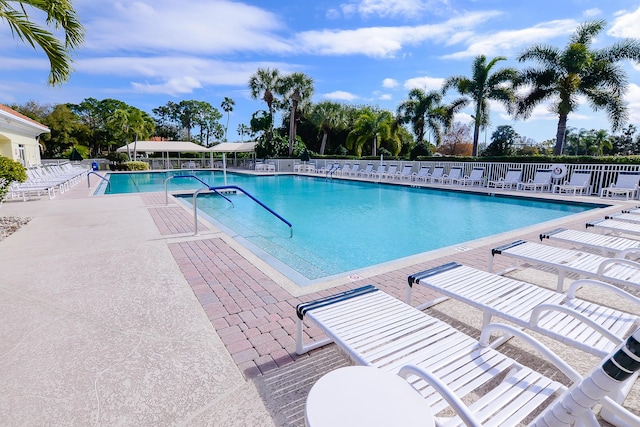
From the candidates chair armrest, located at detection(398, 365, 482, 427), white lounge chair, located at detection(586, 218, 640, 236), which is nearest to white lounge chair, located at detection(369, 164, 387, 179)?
white lounge chair, located at detection(586, 218, 640, 236)

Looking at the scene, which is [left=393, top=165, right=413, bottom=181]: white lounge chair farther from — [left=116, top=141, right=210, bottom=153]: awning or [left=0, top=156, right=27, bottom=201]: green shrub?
[left=116, top=141, right=210, bottom=153]: awning

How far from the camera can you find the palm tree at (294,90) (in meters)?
29.3

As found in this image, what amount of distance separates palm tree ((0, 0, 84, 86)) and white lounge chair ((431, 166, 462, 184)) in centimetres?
1484

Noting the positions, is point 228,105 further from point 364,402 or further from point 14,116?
point 364,402

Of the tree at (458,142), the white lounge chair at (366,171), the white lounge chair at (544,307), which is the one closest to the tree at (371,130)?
the white lounge chair at (366,171)

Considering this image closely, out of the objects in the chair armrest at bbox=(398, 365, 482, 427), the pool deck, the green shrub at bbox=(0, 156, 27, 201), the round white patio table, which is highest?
the green shrub at bbox=(0, 156, 27, 201)

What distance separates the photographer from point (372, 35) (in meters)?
14.0

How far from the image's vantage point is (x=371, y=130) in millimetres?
28203

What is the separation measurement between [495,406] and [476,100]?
2214 centimetres

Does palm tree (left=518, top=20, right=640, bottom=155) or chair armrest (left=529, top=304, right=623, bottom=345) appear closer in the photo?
chair armrest (left=529, top=304, right=623, bottom=345)

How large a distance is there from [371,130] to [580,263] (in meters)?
25.9

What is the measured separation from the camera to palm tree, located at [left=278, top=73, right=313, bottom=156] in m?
29.3

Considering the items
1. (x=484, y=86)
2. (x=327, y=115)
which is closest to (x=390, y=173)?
(x=484, y=86)

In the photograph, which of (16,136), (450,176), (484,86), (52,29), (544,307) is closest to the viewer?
(544,307)
